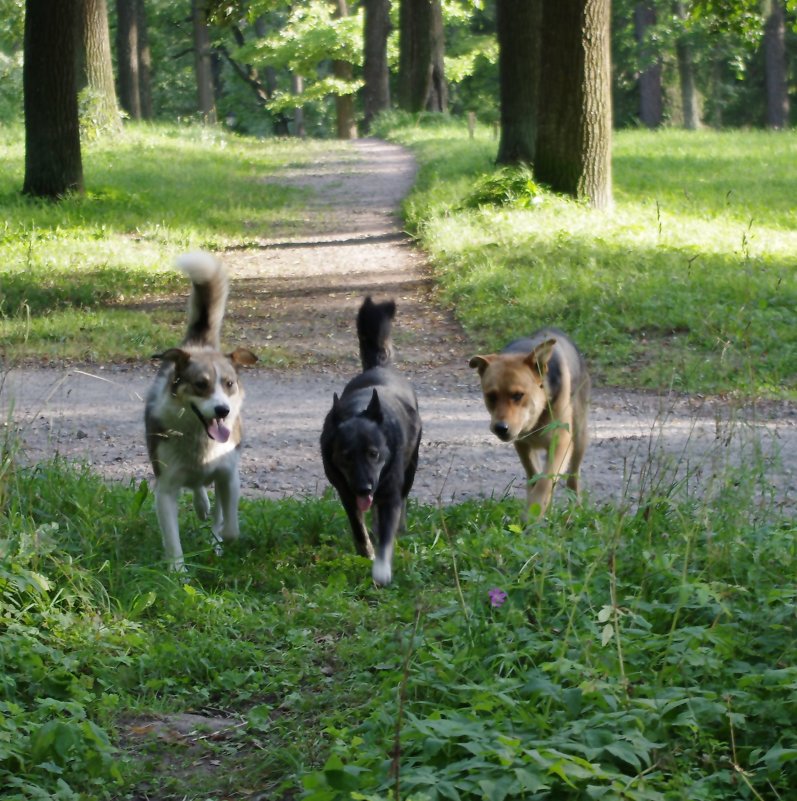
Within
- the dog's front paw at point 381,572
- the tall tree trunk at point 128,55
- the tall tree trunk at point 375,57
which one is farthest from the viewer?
the tall tree trunk at point 375,57

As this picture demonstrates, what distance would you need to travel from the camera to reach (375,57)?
43.2 metres

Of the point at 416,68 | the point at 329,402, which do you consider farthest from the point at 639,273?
the point at 416,68

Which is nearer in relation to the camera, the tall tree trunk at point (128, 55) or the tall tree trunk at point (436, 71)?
the tall tree trunk at point (436, 71)

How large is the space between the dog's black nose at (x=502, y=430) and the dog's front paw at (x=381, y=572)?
3.79 feet

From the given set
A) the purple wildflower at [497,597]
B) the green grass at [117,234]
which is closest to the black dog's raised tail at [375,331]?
the green grass at [117,234]

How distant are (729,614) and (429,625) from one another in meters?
1.26

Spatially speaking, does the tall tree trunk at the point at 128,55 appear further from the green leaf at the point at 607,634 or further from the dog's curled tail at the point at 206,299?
the green leaf at the point at 607,634

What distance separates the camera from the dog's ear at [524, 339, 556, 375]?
6.90 meters

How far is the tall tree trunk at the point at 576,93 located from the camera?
15898 millimetres

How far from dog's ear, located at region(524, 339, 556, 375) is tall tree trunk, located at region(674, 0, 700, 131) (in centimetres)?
4364

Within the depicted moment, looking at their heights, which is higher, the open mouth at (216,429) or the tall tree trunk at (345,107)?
the tall tree trunk at (345,107)

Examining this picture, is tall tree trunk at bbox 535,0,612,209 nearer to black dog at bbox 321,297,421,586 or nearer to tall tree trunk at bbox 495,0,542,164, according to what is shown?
tall tree trunk at bbox 495,0,542,164

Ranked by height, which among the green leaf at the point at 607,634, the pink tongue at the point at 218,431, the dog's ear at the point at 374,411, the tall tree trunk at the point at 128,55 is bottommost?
the green leaf at the point at 607,634

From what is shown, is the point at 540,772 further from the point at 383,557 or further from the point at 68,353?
the point at 68,353
